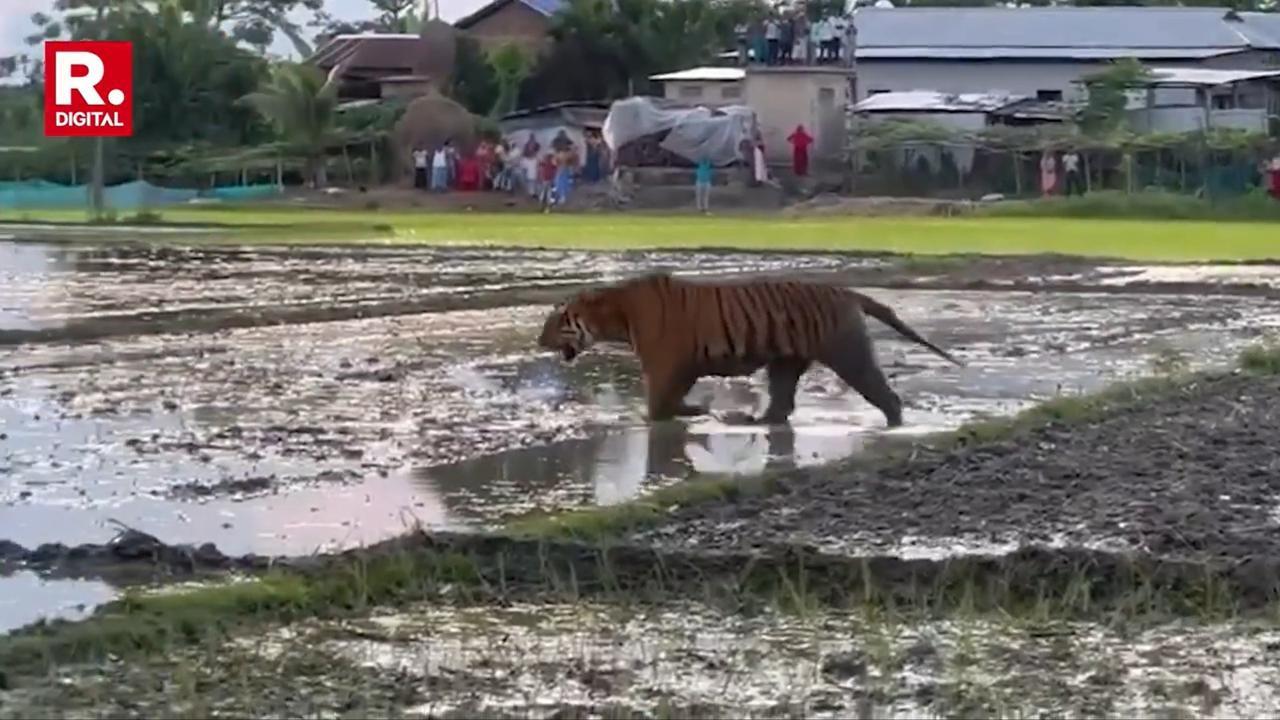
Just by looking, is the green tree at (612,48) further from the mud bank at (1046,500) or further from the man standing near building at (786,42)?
the mud bank at (1046,500)

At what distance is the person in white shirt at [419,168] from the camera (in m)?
53.8

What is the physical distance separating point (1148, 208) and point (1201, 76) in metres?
12.9

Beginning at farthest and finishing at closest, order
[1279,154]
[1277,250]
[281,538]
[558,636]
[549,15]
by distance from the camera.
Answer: [549,15] → [1279,154] → [1277,250] → [281,538] → [558,636]

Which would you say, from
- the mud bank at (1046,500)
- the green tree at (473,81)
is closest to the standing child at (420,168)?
the green tree at (473,81)

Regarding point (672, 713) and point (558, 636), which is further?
point (558, 636)

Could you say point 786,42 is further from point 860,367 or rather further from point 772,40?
point 860,367

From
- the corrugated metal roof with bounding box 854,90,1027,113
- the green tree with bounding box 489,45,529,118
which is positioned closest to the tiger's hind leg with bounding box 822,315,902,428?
the corrugated metal roof with bounding box 854,90,1027,113

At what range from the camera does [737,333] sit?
13188 millimetres

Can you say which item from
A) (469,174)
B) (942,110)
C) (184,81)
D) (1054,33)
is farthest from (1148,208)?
(184,81)

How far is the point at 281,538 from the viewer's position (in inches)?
364

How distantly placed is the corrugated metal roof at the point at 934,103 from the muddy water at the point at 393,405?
32.9 meters

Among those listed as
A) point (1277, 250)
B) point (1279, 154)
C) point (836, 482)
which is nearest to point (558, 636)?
point (836, 482)

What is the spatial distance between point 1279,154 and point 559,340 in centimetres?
3938

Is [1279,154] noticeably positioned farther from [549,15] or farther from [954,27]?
[549,15]
